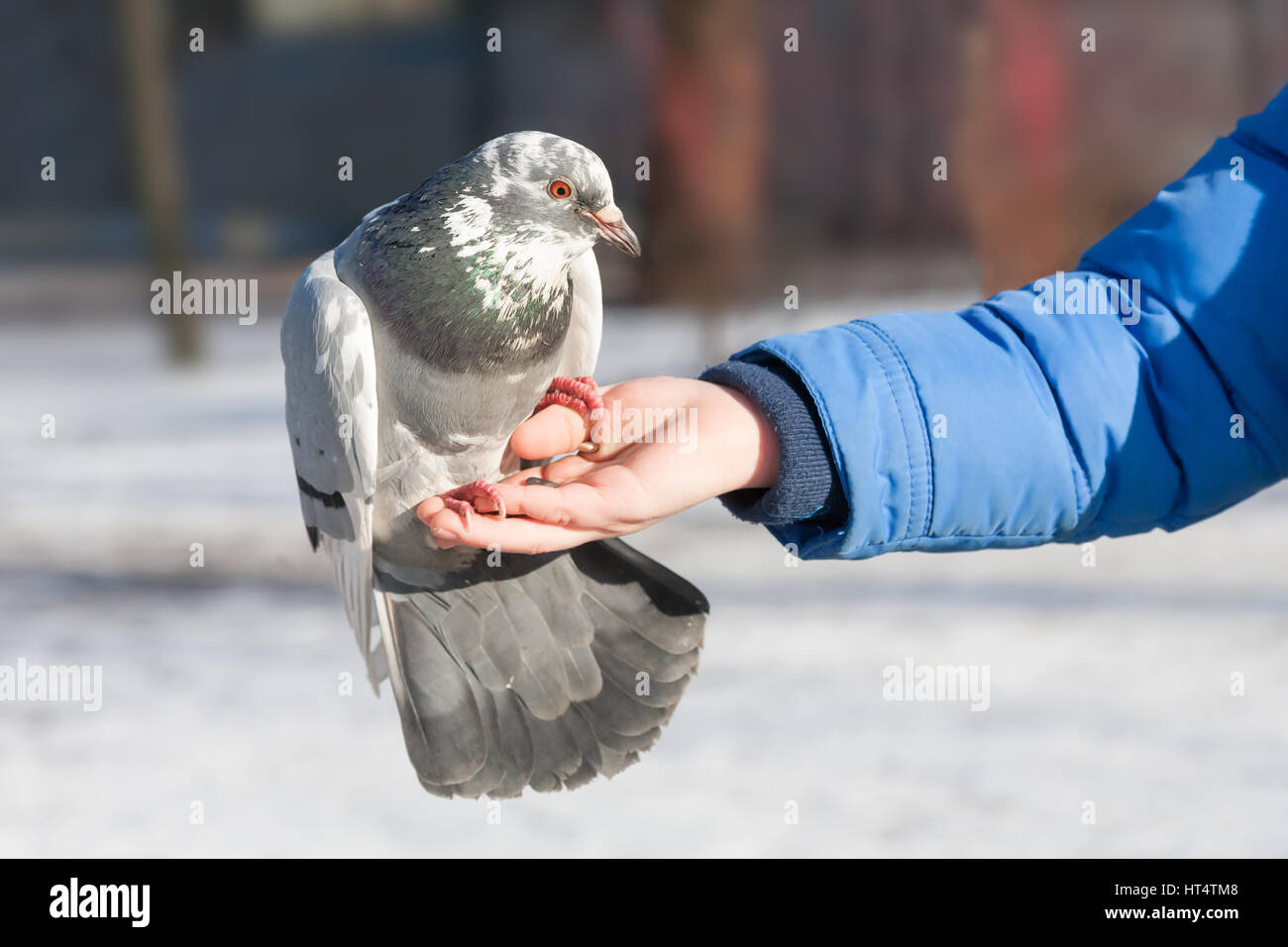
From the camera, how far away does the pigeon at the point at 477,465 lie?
4.18 ft

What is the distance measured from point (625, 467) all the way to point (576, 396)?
134 mm

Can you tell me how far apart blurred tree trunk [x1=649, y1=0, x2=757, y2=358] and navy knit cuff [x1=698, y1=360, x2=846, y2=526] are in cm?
555

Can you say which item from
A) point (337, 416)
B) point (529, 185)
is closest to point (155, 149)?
point (337, 416)

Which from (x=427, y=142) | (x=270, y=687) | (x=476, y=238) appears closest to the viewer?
(x=476, y=238)

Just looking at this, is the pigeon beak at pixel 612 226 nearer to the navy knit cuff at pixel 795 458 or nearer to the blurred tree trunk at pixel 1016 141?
the navy knit cuff at pixel 795 458

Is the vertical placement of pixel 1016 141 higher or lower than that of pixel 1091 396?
higher

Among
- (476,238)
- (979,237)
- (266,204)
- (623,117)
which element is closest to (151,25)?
(266,204)

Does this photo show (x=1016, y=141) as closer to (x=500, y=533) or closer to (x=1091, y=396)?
(x=1091, y=396)

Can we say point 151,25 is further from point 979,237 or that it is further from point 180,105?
point 979,237

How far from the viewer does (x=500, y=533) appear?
1256 millimetres

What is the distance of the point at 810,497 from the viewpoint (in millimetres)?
1343

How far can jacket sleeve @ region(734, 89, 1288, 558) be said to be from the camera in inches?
53.1

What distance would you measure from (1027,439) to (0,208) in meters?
10.4

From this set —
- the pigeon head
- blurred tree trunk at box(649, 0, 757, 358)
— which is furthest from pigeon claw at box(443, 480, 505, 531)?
blurred tree trunk at box(649, 0, 757, 358)
